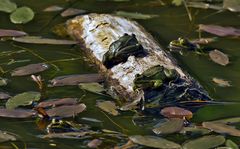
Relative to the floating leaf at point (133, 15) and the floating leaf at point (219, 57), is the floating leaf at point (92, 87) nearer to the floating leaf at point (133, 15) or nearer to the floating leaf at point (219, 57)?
the floating leaf at point (219, 57)

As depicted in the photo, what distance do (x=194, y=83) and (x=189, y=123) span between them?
0.22m

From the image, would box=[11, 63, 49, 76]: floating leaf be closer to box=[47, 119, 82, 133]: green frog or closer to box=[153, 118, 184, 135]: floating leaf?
box=[47, 119, 82, 133]: green frog

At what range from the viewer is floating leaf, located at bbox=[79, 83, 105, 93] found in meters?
2.39

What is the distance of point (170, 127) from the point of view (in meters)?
2.11

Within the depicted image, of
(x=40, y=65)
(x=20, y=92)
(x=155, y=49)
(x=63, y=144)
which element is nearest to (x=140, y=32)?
(x=155, y=49)

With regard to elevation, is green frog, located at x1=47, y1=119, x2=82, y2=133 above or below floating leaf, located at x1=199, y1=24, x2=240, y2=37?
below

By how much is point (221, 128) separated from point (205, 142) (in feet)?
0.38

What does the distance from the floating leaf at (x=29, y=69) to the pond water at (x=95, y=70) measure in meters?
0.02

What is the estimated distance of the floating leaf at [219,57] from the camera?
2.66m

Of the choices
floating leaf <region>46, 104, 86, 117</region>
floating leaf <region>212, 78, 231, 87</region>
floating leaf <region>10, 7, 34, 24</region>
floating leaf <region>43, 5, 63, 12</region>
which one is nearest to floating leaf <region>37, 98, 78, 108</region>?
floating leaf <region>46, 104, 86, 117</region>

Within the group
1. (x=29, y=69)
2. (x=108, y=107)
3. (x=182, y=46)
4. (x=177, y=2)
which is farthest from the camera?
(x=177, y=2)

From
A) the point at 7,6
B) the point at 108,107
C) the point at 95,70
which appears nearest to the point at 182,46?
the point at 95,70

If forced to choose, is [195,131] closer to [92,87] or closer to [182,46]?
[92,87]

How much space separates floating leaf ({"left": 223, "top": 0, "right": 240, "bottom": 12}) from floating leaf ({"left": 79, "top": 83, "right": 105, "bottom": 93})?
3.29 feet
